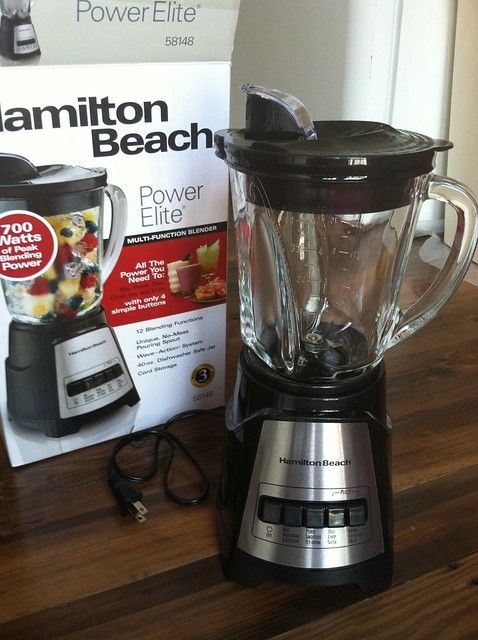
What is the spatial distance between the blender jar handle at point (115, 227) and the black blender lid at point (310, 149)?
15 centimetres

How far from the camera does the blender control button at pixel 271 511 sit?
0.54 m

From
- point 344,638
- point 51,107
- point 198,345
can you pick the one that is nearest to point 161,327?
point 198,345

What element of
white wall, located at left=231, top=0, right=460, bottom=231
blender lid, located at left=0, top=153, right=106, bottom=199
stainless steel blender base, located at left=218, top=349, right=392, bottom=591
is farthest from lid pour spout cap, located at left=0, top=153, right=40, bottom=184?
white wall, located at left=231, top=0, right=460, bottom=231

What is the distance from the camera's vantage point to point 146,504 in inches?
26.0

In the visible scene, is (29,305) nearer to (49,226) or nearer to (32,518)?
(49,226)

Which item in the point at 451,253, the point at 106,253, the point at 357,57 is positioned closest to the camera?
the point at 451,253

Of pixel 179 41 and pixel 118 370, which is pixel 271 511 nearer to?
pixel 118 370

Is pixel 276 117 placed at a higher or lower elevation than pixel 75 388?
higher

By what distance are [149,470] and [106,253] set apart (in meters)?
0.24

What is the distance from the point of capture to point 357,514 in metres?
0.54

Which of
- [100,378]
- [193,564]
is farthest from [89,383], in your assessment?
[193,564]

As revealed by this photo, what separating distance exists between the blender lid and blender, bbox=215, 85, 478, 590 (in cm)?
15

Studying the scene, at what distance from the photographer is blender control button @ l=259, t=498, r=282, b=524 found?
1.77 feet

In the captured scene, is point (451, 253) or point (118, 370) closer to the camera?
point (451, 253)
